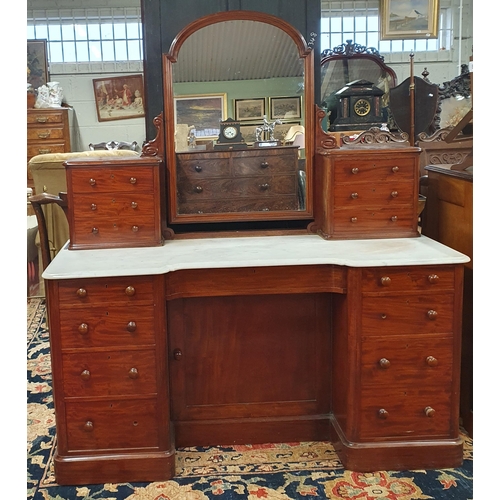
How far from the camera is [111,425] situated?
2.63 meters

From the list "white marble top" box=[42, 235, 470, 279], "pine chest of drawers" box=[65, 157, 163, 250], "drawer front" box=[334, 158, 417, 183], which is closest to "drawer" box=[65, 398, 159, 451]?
"white marble top" box=[42, 235, 470, 279]

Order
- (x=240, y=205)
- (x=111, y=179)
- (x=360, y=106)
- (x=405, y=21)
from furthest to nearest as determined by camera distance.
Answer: (x=405, y=21), (x=360, y=106), (x=240, y=205), (x=111, y=179)

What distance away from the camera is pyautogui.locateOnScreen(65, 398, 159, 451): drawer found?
2605mm

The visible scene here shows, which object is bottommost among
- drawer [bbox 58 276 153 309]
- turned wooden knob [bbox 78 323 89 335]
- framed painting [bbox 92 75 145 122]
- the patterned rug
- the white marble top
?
the patterned rug

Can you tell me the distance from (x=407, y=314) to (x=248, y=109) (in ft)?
3.86

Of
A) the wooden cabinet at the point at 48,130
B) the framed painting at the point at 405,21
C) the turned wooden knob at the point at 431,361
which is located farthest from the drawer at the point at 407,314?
the framed painting at the point at 405,21

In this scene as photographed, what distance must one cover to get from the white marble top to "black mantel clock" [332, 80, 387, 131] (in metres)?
1.10

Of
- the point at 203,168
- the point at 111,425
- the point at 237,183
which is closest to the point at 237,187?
the point at 237,183

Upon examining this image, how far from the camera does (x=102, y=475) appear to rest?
2.64 metres

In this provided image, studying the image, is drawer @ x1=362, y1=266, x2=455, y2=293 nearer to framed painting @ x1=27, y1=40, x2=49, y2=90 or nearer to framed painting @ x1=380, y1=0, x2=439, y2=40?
framed painting @ x1=380, y1=0, x2=439, y2=40

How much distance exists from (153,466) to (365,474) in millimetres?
894

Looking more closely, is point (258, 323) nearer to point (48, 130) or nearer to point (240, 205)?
point (240, 205)

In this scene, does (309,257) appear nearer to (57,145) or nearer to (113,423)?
(113,423)

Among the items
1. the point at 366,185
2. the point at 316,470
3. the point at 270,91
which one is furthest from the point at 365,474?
the point at 270,91
